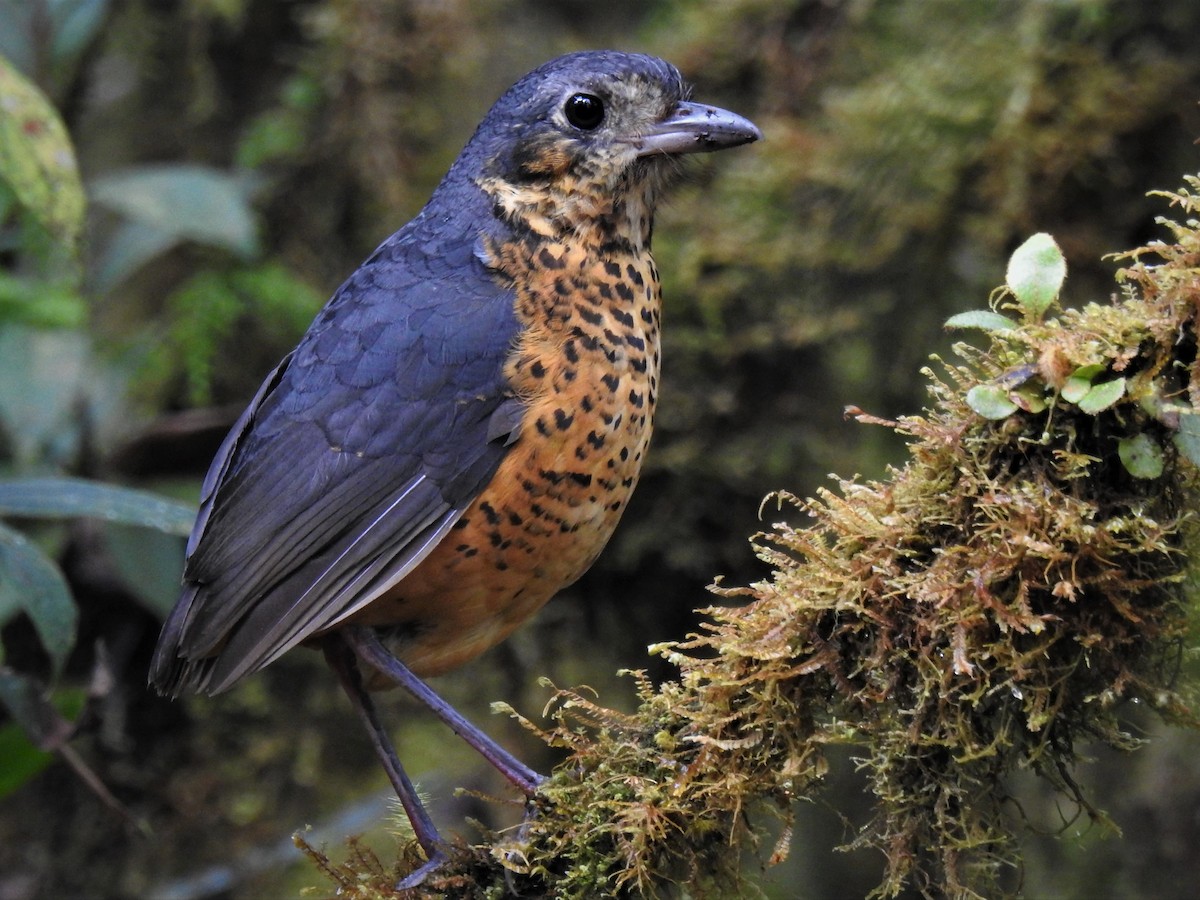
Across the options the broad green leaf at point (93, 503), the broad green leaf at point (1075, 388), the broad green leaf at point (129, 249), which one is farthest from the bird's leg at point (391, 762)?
the broad green leaf at point (129, 249)

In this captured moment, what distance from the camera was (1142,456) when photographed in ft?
6.89

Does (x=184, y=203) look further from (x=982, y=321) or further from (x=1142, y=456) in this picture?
(x=1142, y=456)

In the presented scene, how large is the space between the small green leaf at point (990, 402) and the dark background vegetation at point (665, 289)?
122 inches

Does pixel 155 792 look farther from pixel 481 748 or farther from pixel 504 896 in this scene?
pixel 504 896

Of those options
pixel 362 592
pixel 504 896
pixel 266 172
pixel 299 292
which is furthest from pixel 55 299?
pixel 504 896

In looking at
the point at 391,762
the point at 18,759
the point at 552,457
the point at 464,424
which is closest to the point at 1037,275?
the point at 552,457

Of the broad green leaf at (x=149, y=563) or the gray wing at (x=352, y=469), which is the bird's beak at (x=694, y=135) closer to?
the gray wing at (x=352, y=469)

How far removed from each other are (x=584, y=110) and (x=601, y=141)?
0.09 m

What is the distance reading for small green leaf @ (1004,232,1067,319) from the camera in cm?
226

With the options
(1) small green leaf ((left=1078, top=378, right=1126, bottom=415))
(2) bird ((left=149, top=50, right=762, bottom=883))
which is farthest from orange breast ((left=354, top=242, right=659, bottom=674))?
(1) small green leaf ((left=1078, top=378, right=1126, bottom=415))

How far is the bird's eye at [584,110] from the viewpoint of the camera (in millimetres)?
3373

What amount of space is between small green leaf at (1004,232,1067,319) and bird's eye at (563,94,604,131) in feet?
4.63

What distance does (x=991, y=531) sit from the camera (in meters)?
2.16

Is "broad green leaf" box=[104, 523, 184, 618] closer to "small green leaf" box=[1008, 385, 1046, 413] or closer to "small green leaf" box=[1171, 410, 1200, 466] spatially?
"small green leaf" box=[1008, 385, 1046, 413]
